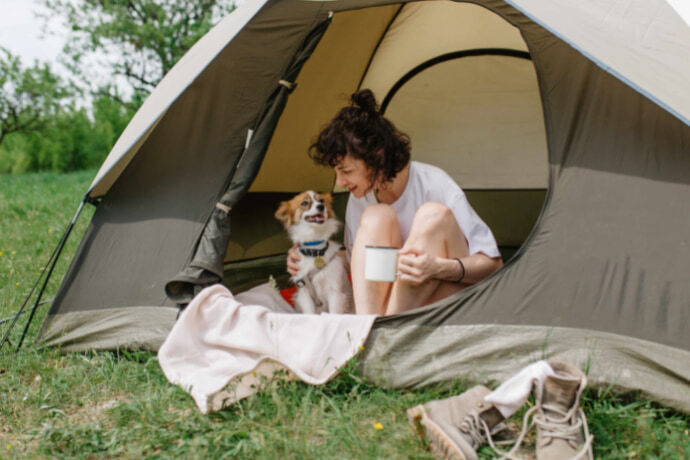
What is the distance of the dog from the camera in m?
2.83

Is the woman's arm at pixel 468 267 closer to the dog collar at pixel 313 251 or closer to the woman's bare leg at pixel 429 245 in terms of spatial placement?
the woman's bare leg at pixel 429 245

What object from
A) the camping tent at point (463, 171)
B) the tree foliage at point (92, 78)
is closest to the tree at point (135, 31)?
the tree foliage at point (92, 78)

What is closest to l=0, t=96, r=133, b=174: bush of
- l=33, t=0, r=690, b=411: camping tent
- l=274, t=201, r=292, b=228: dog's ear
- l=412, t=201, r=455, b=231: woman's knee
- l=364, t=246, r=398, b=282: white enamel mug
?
l=33, t=0, r=690, b=411: camping tent

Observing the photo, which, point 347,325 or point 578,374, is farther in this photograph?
point 347,325

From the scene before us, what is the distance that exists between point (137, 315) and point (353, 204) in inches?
43.4

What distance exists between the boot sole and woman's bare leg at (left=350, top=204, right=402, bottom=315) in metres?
0.67

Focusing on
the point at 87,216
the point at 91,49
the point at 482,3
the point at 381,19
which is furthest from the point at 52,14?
the point at 482,3

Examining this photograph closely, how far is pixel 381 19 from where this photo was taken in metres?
3.60

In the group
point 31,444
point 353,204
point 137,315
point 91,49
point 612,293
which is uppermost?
point 91,49

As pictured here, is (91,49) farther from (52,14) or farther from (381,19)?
(381,19)

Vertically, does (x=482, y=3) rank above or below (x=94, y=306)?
above

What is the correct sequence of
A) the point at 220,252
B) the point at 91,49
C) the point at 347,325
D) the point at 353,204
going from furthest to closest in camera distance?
the point at 91,49, the point at 353,204, the point at 220,252, the point at 347,325

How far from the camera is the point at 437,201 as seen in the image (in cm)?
260

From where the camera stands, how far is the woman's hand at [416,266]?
214cm
